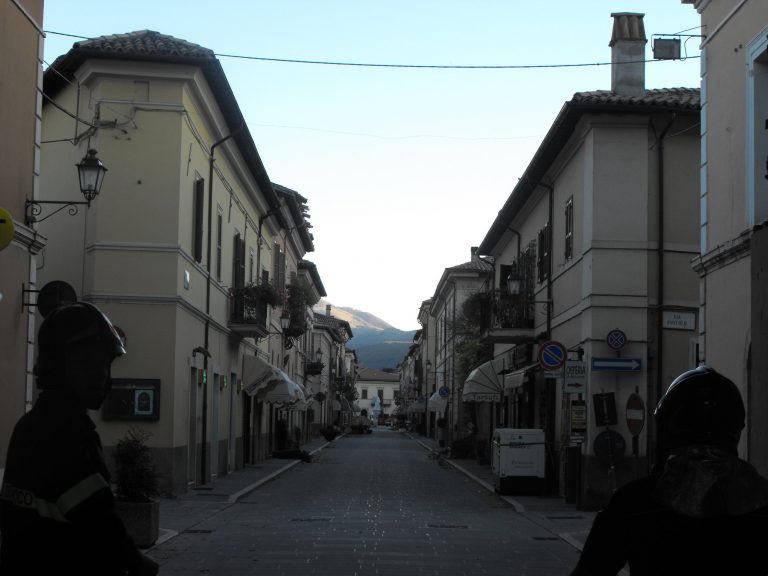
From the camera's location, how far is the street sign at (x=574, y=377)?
1978cm

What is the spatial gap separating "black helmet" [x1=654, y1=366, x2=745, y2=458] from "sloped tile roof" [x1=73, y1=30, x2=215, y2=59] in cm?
1829

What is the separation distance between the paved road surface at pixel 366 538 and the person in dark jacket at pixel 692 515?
330 inches

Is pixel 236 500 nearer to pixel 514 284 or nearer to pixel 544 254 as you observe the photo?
pixel 514 284

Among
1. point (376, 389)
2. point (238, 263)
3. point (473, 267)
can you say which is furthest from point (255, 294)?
point (376, 389)

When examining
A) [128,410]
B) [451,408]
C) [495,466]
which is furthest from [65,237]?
[451,408]

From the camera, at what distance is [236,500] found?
21.5 metres

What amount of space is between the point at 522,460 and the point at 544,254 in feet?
20.0

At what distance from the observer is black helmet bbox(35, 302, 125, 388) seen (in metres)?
3.83

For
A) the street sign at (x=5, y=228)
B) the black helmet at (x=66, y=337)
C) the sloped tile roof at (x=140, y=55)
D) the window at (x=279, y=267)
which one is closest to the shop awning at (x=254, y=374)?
the window at (x=279, y=267)

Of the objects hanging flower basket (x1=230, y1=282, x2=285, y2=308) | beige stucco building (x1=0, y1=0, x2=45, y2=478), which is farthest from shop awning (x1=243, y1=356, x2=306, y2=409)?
beige stucco building (x1=0, y1=0, x2=45, y2=478)

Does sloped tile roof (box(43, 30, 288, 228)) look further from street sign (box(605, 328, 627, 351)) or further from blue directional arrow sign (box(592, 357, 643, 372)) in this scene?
blue directional arrow sign (box(592, 357, 643, 372))

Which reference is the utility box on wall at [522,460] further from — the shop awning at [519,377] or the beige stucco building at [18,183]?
the beige stucco building at [18,183]

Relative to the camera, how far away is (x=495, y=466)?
2412cm

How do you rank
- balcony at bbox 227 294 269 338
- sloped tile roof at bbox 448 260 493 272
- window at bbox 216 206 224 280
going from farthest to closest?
sloped tile roof at bbox 448 260 493 272, balcony at bbox 227 294 269 338, window at bbox 216 206 224 280
